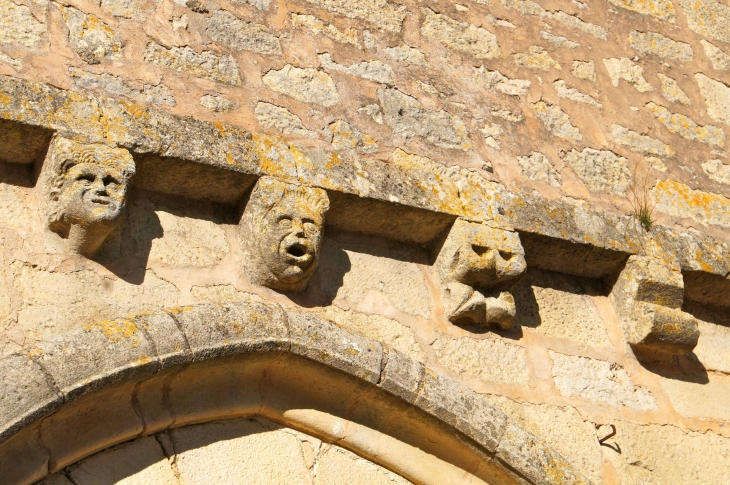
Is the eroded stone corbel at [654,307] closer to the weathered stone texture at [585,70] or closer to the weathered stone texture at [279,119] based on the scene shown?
the weathered stone texture at [585,70]

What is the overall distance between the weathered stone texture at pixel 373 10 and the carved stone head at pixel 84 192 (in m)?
1.37

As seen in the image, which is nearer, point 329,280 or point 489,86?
point 329,280

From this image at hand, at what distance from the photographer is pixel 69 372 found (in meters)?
2.54

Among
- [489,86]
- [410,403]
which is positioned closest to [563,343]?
[410,403]

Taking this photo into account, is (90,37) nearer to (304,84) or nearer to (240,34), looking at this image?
(240,34)

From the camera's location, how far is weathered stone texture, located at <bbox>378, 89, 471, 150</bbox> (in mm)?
3738

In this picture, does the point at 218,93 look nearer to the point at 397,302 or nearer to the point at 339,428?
the point at 397,302

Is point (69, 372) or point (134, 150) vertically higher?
point (134, 150)

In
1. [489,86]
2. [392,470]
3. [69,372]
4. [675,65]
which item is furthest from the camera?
[675,65]

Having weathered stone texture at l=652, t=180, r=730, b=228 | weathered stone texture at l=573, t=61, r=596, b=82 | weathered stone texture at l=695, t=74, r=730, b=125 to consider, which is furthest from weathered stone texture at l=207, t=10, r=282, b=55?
weathered stone texture at l=695, t=74, r=730, b=125

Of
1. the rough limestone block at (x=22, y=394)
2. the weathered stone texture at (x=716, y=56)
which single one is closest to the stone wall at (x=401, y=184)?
the rough limestone block at (x=22, y=394)

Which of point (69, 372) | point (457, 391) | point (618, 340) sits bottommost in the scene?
point (69, 372)

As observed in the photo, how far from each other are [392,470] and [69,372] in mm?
1194

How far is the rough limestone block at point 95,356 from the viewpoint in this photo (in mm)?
2533
